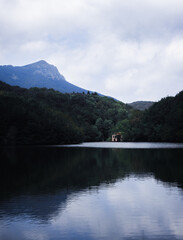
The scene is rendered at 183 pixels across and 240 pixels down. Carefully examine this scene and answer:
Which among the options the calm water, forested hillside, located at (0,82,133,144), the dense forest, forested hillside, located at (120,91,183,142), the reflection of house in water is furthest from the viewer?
the reflection of house in water

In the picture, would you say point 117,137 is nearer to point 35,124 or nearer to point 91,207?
point 35,124

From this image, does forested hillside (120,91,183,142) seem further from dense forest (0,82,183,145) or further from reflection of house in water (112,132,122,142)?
reflection of house in water (112,132,122,142)

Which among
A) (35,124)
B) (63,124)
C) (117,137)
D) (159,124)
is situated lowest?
(117,137)

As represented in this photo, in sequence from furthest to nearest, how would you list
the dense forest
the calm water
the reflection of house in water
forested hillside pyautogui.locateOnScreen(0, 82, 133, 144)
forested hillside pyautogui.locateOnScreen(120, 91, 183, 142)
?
1. the reflection of house in water
2. forested hillside pyautogui.locateOnScreen(120, 91, 183, 142)
3. the dense forest
4. forested hillside pyautogui.locateOnScreen(0, 82, 133, 144)
5. the calm water

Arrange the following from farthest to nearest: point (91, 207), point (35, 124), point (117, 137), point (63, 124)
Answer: point (117, 137), point (63, 124), point (35, 124), point (91, 207)

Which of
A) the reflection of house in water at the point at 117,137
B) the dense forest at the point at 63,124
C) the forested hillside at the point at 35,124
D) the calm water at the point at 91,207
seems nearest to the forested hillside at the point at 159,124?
the dense forest at the point at 63,124

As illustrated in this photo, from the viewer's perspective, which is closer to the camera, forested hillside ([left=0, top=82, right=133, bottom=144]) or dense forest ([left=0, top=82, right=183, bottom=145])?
forested hillside ([left=0, top=82, right=133, bottom=144])

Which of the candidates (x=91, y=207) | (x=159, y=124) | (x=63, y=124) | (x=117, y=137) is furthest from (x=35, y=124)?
(x=91, y=207)

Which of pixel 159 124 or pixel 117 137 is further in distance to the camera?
pixel 117 137

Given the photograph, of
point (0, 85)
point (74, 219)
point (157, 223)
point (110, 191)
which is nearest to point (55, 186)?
point (110, 191)

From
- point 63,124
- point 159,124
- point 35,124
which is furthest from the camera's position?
point 159,124

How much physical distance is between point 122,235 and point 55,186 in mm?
9942

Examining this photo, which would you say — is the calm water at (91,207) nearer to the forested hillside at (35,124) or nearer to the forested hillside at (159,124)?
the forested hillside at (35,124)

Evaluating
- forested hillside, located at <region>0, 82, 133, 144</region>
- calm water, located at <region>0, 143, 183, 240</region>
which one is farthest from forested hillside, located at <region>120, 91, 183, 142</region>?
calm water, located at <region>0, 143, 183, 240</region>
